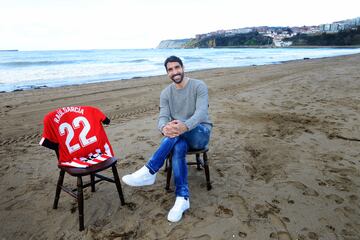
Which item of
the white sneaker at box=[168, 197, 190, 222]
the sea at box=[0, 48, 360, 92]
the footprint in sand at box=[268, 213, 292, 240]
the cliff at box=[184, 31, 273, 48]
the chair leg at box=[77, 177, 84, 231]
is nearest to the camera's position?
the footprint in sand at box=[268, 213, 292, 240]

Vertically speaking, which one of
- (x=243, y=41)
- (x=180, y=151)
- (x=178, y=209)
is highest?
(x=180, y=151)

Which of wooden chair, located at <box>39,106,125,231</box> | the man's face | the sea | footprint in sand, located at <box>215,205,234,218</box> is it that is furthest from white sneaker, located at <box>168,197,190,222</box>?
the sea

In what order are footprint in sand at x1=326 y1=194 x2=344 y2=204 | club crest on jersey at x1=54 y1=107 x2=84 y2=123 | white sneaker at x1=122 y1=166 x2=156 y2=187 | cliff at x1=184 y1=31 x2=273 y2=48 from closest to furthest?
club crest on jersey at x1=54 y1=107 x2=84 y2=123, footprint in sand at x1=326 y1=194 x2=344 y2=204, white sneaker at x1=122 y1=166 x2=156 y2=187, cliff at x1=184 y1=31 x2=273 y2=48

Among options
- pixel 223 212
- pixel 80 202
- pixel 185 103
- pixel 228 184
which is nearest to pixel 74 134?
pixel 80 202

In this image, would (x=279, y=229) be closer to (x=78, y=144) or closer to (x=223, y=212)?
(x=223, y=212)

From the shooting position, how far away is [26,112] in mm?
7633

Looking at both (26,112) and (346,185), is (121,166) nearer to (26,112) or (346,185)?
(346,185)

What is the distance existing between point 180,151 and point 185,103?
681mm

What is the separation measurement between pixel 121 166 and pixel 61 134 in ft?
4.85

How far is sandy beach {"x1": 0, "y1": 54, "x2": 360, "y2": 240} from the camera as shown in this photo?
2801 millimetres

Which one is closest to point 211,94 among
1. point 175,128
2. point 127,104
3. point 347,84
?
point 127,104

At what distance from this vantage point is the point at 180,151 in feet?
10.2

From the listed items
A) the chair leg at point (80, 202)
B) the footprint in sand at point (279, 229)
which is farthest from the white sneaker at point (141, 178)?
the footprint in sand at point (279, 229)

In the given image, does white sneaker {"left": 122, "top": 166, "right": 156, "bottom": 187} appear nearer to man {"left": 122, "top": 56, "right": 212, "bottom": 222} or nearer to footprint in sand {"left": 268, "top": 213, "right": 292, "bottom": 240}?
man {"left": 122, "top": 56, "right": 212, "bottom": 222}
